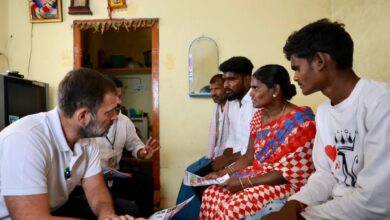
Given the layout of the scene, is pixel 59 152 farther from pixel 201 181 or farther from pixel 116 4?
pixel 116 4

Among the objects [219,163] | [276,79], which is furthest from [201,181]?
[276,79]

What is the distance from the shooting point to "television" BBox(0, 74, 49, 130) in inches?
93.3

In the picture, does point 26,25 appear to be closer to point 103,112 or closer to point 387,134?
point 103,112

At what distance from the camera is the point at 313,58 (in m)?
1.19

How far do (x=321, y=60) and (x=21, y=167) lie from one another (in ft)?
3.81

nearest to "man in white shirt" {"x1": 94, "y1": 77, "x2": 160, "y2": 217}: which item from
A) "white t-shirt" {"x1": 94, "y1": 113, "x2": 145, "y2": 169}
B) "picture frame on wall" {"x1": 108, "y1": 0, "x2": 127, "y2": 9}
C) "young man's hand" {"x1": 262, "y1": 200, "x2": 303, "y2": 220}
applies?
"white t-shirt" {"x1": 94, "y1": 113, "x2": 145, "y2": 169}

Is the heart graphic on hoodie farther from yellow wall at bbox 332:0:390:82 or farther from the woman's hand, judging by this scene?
yellow wall at bbox 332:0:390:82

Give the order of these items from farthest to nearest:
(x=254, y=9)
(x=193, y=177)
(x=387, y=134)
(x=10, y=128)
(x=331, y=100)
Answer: (x=254, y=9), (x=193, y=177), (x=331, y=100), (x=10, y=128), (x=387, y=134)

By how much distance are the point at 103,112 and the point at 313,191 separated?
2.98ft

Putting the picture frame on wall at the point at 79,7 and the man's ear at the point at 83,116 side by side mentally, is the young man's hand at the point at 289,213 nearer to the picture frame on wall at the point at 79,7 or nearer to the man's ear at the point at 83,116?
the man's ear at the point at 83,116

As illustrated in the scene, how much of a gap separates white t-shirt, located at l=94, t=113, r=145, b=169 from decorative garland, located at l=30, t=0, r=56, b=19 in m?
1.54

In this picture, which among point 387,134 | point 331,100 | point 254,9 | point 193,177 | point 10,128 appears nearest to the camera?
point 387,134

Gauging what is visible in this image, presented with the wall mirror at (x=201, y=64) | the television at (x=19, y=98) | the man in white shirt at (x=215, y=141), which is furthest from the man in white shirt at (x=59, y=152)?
the wall mirror at (x=201, y=64)

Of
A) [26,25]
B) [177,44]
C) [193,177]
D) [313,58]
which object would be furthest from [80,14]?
[313,58]
